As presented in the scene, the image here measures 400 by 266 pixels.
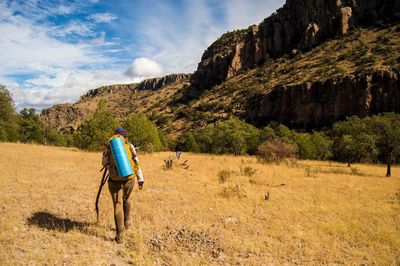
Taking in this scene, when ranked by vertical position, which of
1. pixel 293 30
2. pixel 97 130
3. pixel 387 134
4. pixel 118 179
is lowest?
pixel 118 179

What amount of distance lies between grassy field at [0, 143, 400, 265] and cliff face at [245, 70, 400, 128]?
62959 millimetres

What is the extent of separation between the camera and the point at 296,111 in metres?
81.4

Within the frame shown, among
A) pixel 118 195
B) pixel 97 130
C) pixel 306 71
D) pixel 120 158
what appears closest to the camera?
pixel 120 158

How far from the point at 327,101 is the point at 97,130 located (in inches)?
2379

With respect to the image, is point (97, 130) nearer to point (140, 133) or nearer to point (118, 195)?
point (140, 133)

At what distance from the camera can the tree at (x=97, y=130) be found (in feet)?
103

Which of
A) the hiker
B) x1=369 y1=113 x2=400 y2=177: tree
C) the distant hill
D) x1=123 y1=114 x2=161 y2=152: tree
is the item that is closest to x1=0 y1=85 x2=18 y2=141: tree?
the distant hill

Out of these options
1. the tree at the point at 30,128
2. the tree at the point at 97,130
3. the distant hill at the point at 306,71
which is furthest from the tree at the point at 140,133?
the tree at the point at 30,128

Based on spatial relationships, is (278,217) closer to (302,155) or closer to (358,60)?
(302,155)

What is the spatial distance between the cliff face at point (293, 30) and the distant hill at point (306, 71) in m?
0.33

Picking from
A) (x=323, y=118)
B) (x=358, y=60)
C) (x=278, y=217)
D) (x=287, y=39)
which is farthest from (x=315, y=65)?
(x=278, y=217)

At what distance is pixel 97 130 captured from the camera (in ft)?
104

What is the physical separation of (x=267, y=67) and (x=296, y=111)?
35401mm

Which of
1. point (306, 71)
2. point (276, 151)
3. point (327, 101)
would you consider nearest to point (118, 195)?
point (276, 151)
